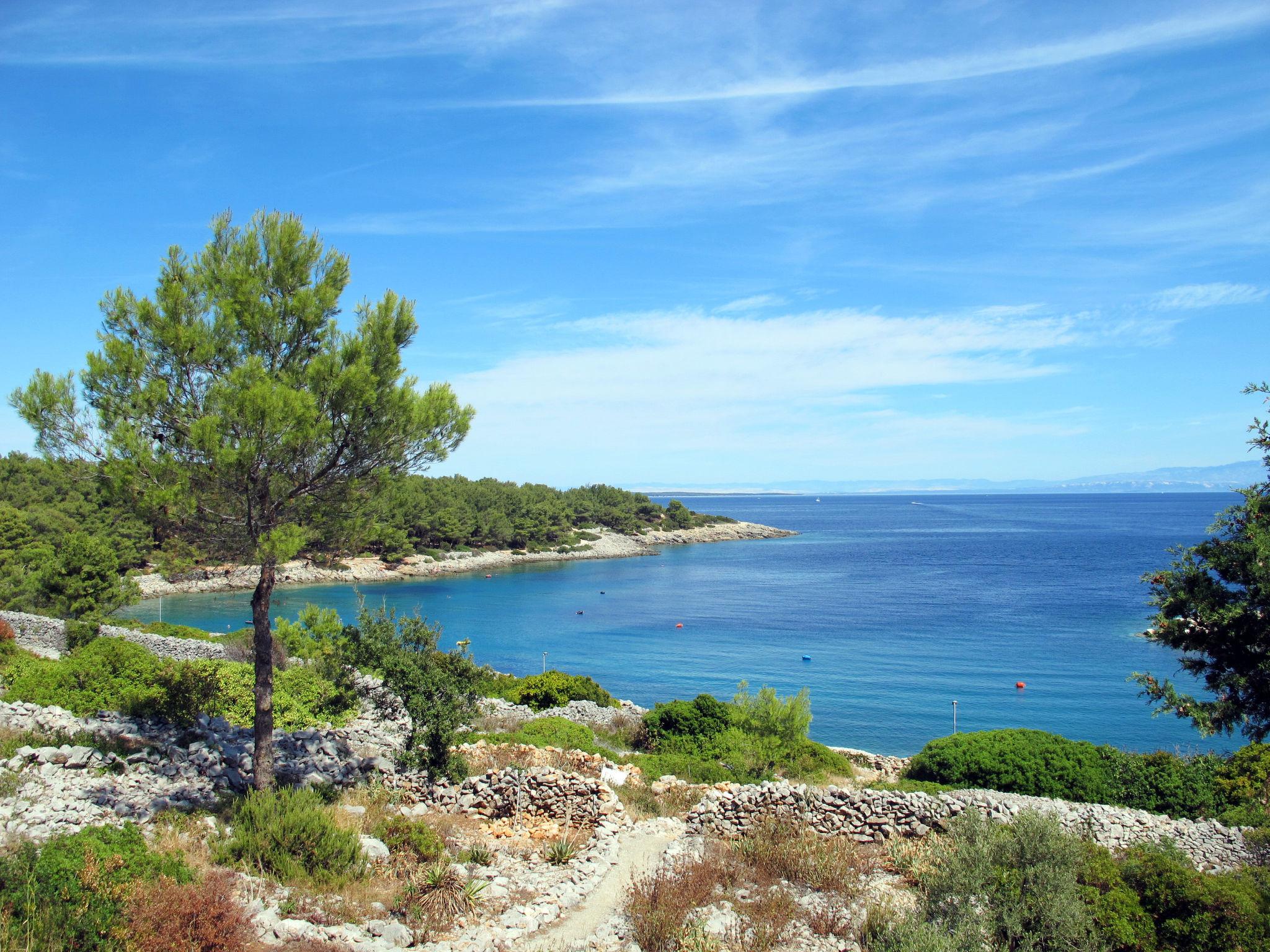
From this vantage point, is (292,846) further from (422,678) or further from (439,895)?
(422,678)

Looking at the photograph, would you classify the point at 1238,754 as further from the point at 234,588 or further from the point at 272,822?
the point at 234,588

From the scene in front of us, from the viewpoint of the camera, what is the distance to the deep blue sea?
3447 cm

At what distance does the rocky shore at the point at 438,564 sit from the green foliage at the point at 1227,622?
3085cm

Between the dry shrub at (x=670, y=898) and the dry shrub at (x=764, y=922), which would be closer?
the dry shrub at (x=764, y=922)

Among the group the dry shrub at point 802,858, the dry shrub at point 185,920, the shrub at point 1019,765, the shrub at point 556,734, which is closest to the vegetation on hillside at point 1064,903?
the dry shrub at point 802,858

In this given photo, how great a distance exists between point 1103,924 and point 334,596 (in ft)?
221

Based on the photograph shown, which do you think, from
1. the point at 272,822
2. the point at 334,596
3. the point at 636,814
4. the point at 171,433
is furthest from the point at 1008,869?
the point at 334,596

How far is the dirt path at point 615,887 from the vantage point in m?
8.89

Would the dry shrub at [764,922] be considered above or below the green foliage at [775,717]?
above

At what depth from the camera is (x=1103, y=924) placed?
824 centimetres

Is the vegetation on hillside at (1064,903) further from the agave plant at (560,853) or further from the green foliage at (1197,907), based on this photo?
the agave plant at (560,853)

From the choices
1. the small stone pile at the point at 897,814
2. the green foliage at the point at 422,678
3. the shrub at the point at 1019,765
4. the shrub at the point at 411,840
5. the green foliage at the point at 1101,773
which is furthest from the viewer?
the shrub at the point at 1019,765

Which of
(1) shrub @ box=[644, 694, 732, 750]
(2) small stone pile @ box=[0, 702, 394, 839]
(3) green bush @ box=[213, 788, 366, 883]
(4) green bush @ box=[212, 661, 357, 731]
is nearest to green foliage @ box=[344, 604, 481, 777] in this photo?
(2) small stone pile @ box=[0, 702, 394, 839]

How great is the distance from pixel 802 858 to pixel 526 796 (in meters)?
5.17
